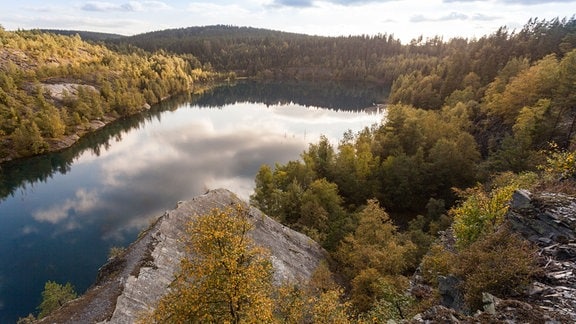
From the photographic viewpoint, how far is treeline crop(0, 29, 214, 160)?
98.1m

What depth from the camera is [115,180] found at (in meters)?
81.8

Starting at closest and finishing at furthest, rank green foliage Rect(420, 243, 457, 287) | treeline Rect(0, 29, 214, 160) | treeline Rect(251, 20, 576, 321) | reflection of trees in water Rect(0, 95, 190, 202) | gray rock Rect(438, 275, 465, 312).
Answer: gray rock Rect(438, 275, 465, 312)
treeline Rect(251, 20, 576, 321)
green foliage Rect(420, 243, 457, 287)
reflection of trees in water Rect(0, 95, 190, 202)
treeline Rect(0, 29, 214, 160)

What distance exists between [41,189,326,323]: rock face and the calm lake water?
21080mm

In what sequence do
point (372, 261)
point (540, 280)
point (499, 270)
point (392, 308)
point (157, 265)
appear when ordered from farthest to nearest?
point (372, 261) < point (157, 265) < point (392, 308) < point (499, 270) < point (540, 280)

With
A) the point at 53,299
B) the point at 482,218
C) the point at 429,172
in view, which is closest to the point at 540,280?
the point at 482,218

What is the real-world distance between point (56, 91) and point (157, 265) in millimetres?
130962

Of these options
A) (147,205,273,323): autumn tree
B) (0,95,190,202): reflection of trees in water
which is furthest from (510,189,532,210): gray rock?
(0,95,190,202): reflection of trees in water

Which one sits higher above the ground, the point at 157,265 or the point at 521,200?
the point at 521,200

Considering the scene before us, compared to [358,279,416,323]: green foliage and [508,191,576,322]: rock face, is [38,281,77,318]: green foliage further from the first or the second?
[508,191,576,322]: rock face

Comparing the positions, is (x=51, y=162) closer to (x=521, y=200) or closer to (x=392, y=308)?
(x=392, y=308)

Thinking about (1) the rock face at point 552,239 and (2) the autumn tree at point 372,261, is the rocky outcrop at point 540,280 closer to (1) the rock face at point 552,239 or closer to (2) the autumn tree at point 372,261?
(1) the rock face at point 552,239

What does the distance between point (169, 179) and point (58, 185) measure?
25890 millimetres

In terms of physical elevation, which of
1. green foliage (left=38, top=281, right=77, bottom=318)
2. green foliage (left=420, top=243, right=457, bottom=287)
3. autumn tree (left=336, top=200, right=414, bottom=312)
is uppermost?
green foliage (left=420, top=243, right=457, bottom=287)

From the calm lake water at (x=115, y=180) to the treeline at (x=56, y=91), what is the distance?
693 cm
